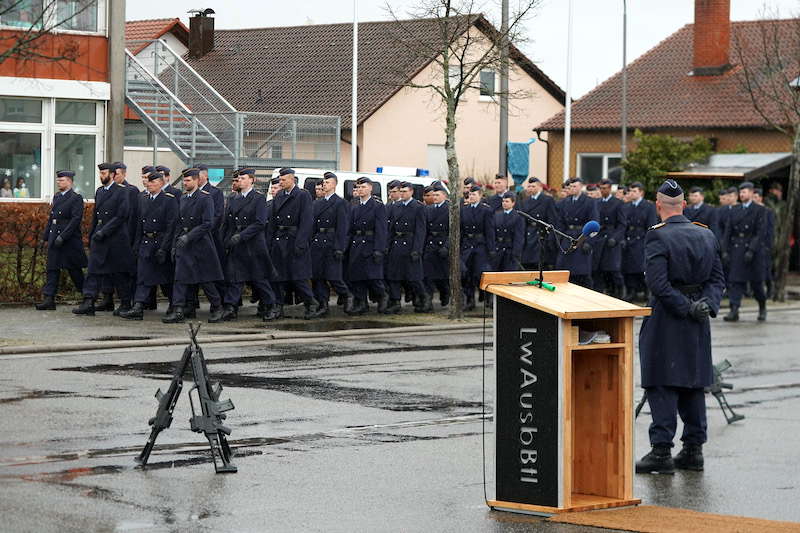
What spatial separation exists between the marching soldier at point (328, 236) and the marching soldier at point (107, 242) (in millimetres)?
2704

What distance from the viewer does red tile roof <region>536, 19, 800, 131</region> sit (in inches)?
1772

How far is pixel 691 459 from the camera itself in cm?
1023

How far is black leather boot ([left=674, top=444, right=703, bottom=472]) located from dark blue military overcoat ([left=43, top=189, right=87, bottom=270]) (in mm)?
12213

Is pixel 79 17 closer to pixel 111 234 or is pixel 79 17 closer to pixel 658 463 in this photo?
pixel 111 234

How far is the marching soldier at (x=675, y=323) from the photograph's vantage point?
9.98m

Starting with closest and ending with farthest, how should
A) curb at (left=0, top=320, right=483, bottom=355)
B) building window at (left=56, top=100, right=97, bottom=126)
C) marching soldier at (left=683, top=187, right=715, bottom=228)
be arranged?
curb at (left=0, top=320, right=483, bottom=355) → marching soldier at (left=683, top=187, right=715, bottom=228) → building window at (left=56, top=100, right=97, bottom=126)

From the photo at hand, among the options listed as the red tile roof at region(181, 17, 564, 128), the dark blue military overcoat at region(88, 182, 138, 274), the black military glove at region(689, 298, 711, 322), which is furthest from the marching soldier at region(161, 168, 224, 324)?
the red tile roof at region(181, 17, 564, 128)

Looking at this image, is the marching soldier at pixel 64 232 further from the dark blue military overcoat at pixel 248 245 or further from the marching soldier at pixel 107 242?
the dark blue military overcoat at pixel 248 245

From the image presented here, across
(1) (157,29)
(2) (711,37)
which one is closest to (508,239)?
(2) (711,37)

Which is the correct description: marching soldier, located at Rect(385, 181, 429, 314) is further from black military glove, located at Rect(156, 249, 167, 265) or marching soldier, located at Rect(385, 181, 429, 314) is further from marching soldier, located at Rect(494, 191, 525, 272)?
black military glove, located at Rect(156, 249, 167, 265)

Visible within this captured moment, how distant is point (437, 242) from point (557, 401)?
15.3 metres

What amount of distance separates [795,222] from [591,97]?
49.6 ft

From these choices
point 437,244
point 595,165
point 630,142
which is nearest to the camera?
point 437,244

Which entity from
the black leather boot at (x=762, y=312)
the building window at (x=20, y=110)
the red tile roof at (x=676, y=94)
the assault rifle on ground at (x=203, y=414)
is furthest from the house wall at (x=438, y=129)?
the assault rifle on ground at (x=203, y=414)
